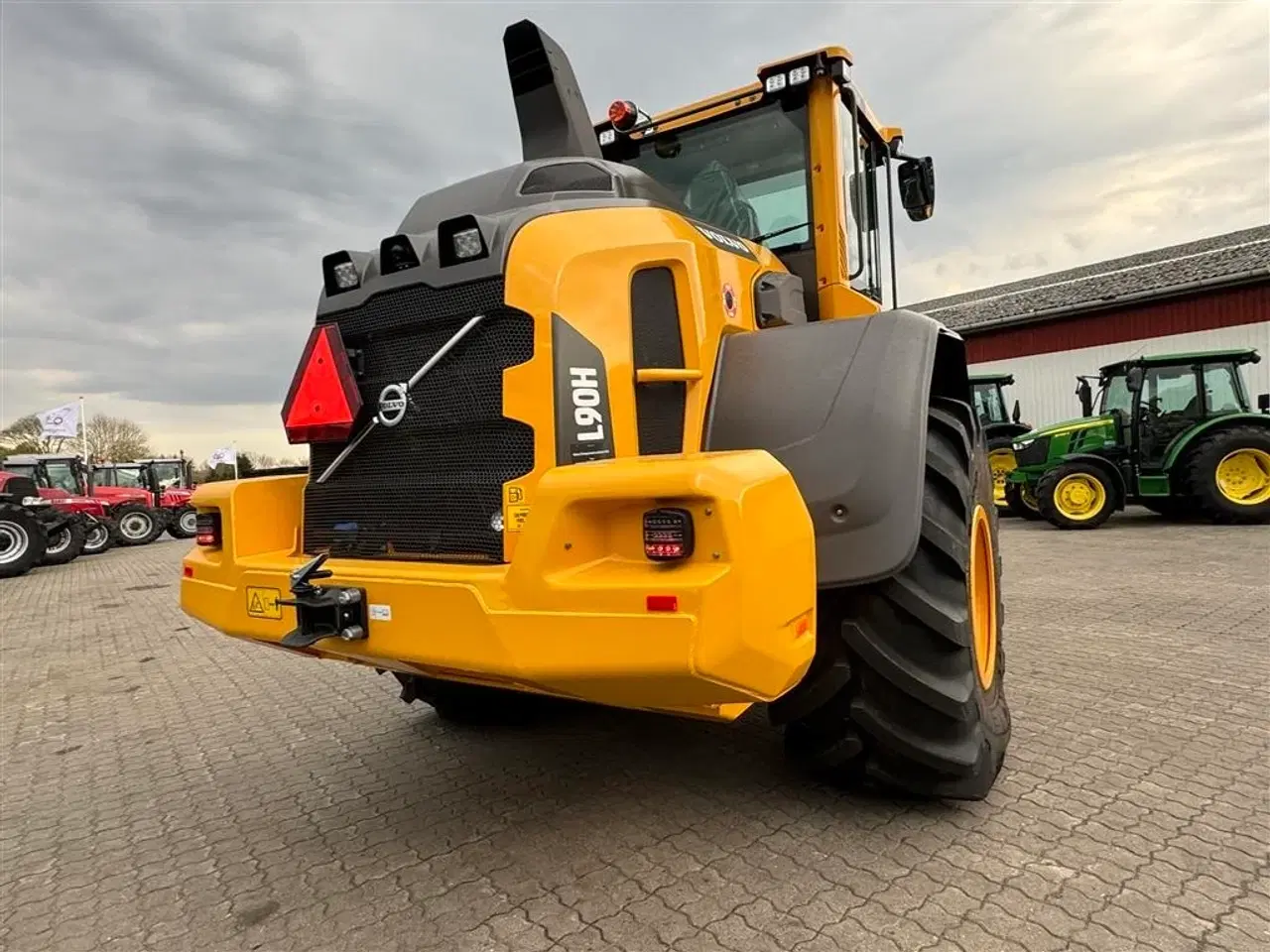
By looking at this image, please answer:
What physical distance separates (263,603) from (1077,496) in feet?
38.5

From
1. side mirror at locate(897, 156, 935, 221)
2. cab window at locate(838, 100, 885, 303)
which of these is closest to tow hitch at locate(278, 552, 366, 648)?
cab window at locate(838, 100, 885, 303)

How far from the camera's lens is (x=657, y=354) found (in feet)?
8.54

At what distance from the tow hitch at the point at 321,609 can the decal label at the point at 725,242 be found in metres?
1.63

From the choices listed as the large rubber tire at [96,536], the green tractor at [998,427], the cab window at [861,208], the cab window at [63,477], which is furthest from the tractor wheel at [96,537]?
the cab window at [861,208]

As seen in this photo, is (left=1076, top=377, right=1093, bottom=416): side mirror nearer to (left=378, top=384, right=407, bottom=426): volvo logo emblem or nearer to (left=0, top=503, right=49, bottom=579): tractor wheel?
(left=378, top=384, right=407, bottom=426): volvo logo emblem

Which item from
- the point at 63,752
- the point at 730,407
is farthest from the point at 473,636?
the point at 63,752

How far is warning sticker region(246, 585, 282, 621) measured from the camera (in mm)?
2605

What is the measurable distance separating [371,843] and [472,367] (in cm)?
169

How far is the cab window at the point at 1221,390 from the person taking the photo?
1148cm

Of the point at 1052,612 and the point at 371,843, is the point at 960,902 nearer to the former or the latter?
the point at 371,843

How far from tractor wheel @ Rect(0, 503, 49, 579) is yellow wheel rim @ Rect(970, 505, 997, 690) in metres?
15.0

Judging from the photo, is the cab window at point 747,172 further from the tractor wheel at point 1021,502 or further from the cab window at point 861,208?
the tractor wheel at point 1021,502

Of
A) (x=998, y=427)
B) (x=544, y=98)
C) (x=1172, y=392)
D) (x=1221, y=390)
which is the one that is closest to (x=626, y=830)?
(x=544, y=98)

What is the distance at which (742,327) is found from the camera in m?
2.91
